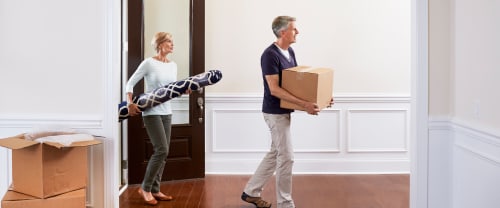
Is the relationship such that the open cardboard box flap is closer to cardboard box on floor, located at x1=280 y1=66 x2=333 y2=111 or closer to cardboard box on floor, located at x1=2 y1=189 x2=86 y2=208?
cardboard box on floor, located at x1=2 y1=189 x2=86 y2=208

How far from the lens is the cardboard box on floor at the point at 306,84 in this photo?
12.4 ft

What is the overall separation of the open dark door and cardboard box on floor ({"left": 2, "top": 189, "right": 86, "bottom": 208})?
211 centimetres

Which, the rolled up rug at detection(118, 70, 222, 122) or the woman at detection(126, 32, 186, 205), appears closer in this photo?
the rolled up rug at detection(118, 70, 222, 122)

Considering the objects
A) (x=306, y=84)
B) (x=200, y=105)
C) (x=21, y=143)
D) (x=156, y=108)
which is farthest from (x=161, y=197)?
(x=21, y=143)

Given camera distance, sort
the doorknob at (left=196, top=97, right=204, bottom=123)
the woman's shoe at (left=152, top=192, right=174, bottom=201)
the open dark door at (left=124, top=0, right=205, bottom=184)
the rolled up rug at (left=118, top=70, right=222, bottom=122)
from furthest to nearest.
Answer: the doorknob at (left=196, top=97, right=204, bottom=123) < the open dark door at (left=124, top=0, right=205, bottom=184) < the woman's shoe at (left=152, top=192, right=174, bottom=201) < the rolled up rug at (left=118, top=70, right=222, bottom=122)

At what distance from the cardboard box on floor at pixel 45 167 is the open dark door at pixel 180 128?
202cm

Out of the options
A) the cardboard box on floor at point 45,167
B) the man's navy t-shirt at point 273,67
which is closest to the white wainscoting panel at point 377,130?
the man's navy t-shirt at point 273,67

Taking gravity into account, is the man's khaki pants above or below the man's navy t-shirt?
below

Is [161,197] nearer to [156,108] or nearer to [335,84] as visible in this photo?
[156,108]

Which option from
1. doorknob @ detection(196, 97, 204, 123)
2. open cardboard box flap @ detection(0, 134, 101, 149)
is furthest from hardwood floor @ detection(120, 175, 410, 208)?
open cardboard box flap @ detection(0, 134, 101, 149)

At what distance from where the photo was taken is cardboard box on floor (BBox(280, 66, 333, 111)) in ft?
12.4

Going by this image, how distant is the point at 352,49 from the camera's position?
5.70 metres

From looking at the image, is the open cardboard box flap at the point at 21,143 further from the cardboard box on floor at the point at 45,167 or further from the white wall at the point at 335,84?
the white wall at the point at 335,84

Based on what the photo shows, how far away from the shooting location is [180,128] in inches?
209
